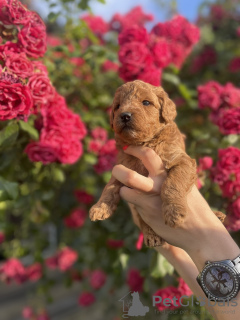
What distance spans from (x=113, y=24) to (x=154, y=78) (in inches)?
49.8

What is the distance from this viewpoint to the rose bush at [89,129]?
157cm

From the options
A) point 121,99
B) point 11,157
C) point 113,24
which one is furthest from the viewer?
point 113,24

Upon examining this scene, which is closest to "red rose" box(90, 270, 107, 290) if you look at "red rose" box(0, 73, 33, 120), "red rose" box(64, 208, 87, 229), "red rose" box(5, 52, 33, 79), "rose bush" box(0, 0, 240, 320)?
"rose bush" box(0, 0, 240, 320)

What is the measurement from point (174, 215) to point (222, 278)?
14.3 inches

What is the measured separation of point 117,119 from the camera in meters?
1.29

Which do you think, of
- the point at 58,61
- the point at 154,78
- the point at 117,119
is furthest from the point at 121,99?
the point at 58,61

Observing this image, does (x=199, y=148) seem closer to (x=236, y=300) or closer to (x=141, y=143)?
(x=141, y=143)

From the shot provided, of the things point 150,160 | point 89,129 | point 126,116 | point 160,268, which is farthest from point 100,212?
point 89,129

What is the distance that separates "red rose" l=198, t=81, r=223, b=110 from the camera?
2.01m

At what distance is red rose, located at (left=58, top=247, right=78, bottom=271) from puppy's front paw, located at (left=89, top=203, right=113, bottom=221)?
5.37 ft

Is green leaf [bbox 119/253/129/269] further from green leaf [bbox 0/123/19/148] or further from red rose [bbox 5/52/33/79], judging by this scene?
red rose [bbox 5/52/33/79]

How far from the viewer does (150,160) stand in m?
1.30

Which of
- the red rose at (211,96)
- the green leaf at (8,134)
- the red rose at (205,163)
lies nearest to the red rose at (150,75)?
the red rose at (211,96)

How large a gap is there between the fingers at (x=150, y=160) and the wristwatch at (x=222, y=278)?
430mm
